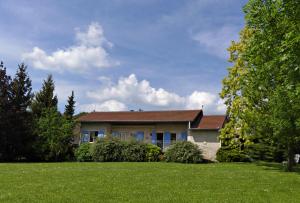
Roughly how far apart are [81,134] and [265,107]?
24344 millimetres

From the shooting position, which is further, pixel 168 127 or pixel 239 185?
pixel 168 127

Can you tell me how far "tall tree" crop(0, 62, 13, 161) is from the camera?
31.5m

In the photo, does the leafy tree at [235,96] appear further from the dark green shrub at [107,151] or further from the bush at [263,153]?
the dark green shrub at [107,151]

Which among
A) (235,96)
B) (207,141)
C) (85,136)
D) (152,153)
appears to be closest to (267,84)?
(235,96)

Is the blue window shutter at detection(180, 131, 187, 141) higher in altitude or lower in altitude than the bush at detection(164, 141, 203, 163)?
higher

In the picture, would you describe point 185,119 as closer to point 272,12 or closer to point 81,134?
point 81,134

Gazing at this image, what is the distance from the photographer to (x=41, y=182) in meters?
13.2

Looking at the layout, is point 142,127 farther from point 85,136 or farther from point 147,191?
point 147,191

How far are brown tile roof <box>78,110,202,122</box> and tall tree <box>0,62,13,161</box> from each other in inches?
397

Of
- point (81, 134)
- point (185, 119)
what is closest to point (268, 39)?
point (185, 119)

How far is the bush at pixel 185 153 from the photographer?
29.0 m

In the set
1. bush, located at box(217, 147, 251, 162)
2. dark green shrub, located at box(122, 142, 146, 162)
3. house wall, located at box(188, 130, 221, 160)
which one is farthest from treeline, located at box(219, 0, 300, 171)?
dark green shrub, located at box(122, 142, 146, 162)

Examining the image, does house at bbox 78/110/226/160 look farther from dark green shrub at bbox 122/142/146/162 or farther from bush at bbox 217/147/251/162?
dark green shrub at bbox 122/142/146/162

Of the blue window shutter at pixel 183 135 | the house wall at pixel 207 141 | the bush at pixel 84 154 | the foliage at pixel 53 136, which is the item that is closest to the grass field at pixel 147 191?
the bush at pixel 84 154
